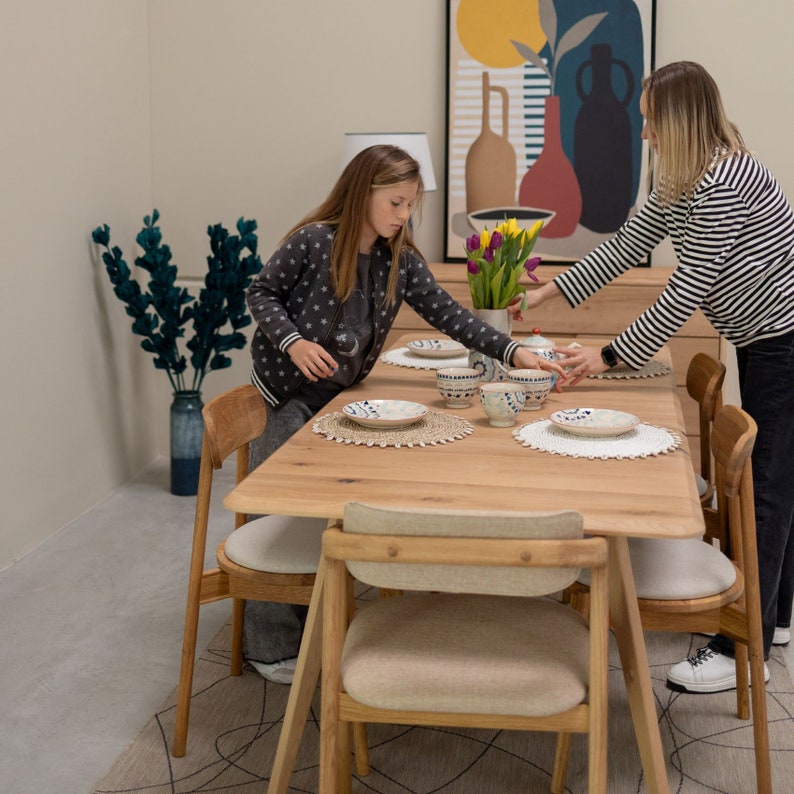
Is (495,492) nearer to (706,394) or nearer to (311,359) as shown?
(311,359)

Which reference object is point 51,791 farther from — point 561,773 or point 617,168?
point 617,168

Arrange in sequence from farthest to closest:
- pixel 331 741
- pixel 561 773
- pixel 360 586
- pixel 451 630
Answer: pixel 360 586, pixel 561 773, pixel 451 630, pixel 331 741

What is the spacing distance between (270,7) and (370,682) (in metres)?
3.41

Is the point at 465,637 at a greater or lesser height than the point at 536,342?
lesser

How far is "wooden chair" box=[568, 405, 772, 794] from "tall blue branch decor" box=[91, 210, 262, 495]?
231 centimetres

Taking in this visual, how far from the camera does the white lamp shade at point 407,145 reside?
13.1 feet

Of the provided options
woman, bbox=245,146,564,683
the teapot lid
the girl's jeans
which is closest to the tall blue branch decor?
woman, bbox=245,146,564,683

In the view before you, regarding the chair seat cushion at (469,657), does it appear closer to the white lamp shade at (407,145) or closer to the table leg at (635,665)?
the table leg at (635,665)

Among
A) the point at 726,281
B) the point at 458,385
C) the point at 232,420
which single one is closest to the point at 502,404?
the point at 458,385

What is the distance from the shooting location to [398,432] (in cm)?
216

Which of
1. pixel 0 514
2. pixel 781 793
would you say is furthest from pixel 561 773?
pixel 0 514

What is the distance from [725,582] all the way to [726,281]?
760 millimetres

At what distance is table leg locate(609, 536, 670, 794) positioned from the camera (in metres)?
1.78

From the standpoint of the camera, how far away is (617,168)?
4180mm
